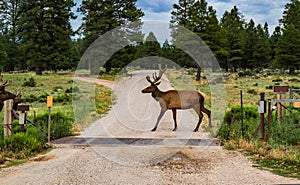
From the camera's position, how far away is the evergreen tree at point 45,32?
37.7 meters

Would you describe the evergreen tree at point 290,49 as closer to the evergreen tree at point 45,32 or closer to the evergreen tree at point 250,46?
the evergreen tree at point 250,46

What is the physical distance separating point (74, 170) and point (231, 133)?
13.9ft

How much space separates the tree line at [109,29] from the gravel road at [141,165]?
1139 cm

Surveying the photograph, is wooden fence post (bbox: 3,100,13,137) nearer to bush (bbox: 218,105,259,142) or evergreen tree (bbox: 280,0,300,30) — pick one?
bush (bbox: 218,105,259,142)

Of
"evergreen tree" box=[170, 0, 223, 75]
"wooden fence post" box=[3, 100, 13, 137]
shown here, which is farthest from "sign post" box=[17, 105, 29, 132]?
"evergreen tree" box=[170, 0, 223, 75]

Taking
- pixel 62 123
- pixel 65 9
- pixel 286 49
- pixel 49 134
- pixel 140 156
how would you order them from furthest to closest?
pixel 286 49
pixel 65 9
pixel 62 123
pixel 49 134
pixel 140 156

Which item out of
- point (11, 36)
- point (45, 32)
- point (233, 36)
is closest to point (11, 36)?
point (11, 36)

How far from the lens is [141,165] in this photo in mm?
6641

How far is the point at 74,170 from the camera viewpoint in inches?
246

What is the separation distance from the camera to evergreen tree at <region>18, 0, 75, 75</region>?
37.7 m

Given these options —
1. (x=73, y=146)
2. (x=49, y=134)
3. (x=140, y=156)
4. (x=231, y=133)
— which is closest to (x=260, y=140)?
(x=231, y=133)

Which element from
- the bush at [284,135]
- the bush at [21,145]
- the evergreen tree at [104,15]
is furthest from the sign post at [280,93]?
the evergreen tree at [104,15]

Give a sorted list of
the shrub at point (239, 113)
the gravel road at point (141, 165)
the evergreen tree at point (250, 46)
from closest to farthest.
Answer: the gravel road at point (141, 165) < the shrub at point (239, 113) < the evergreen tree at point (250, 46)

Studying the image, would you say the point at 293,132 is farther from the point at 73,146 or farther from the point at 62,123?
the point at 62,123
